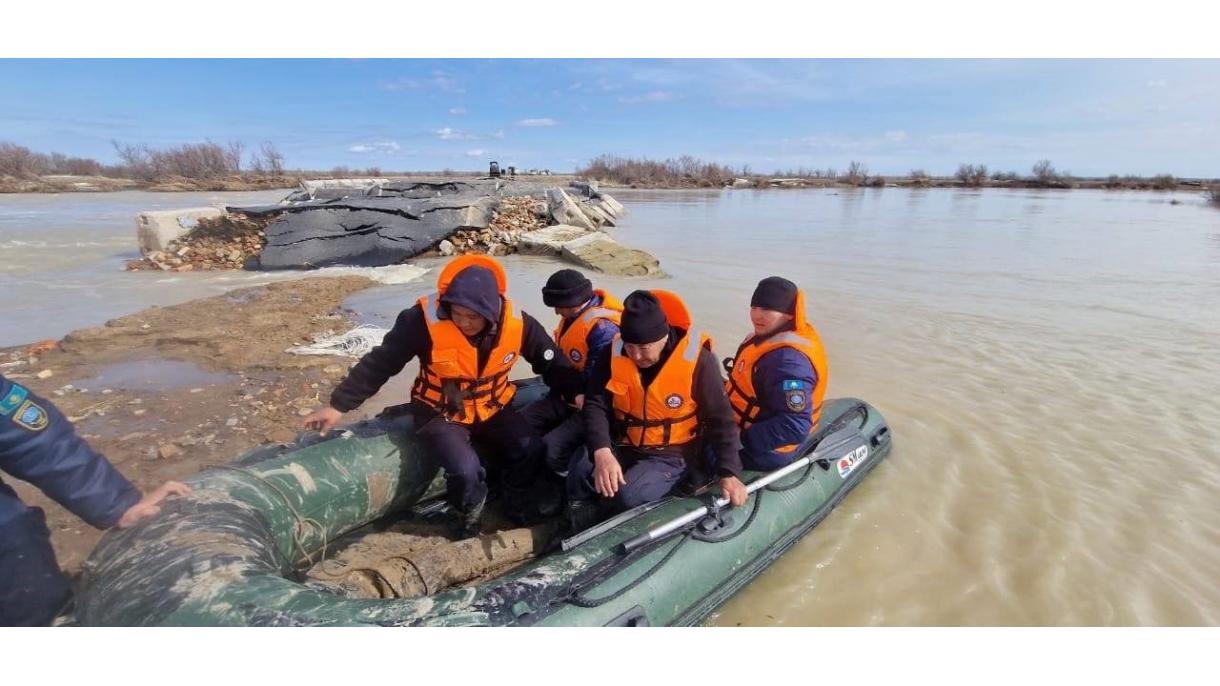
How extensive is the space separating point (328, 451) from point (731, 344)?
445 centimetres

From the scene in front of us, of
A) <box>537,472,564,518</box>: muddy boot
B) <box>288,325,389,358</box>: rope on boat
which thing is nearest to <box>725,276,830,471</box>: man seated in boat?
<box>537,472,564,518</box>: muddy boot

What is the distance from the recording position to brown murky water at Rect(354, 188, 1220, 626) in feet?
9.06

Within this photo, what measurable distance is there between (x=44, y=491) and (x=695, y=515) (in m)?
2.16

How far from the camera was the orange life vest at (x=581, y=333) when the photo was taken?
11.0ft

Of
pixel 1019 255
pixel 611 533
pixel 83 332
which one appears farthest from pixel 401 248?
pixel 1019 255

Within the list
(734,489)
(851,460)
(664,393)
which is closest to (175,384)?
(664,393)

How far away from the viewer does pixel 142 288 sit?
8367mm

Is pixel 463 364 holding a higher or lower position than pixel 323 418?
higher

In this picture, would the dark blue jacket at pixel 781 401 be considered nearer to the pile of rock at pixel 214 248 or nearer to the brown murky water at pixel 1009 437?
the brown murky water at pixel 1009 437

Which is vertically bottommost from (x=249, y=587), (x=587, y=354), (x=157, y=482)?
(x=157, y=482)

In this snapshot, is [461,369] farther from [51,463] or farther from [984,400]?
[984,400]

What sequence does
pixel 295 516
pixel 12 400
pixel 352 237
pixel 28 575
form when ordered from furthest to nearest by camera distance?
pixel 352 237 → pixel 295 516 → pixel 28 575 → pixel 12 400

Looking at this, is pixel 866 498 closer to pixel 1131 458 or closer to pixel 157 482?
pixel 1131 458

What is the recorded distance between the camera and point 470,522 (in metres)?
2.87
